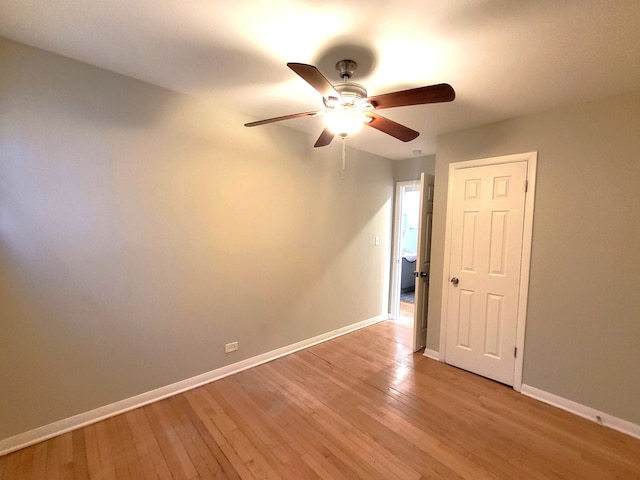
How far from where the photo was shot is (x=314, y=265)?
3.28 meters

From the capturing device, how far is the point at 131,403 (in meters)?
2.11

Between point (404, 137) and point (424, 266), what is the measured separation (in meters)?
1.72

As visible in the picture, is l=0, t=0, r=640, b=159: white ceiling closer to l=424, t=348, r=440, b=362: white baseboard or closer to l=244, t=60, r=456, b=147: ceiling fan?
l=244, t=60, r=456, b=147: ceiling fan

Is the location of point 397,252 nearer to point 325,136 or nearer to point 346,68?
point 325,136

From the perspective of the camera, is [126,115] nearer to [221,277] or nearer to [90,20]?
[90,20]

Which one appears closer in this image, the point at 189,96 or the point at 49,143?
the point at 49,143

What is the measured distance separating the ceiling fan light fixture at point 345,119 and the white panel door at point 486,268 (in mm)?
1578

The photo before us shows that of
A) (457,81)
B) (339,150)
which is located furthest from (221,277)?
(457,81)

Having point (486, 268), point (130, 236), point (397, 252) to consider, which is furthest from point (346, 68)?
point (397, 252)

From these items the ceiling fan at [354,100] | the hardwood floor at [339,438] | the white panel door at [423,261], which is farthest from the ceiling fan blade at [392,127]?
the hardwood floor at [339,438]

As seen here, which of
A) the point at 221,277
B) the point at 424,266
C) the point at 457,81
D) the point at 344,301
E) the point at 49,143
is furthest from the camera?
the point at 344,301

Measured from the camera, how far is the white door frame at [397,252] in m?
4.16

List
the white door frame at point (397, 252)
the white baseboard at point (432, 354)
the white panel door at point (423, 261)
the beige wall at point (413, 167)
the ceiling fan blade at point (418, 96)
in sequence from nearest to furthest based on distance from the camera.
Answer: the ceiling fan blade at point (418, 96), the white baseboard at point (432, 354), the white panel door at point (423, 261), the beige wall at point (413, 167), the white door frame at point (397, 252)

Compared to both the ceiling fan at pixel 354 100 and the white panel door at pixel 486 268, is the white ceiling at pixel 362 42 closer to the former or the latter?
the ceiling fan at pixel 354 100
